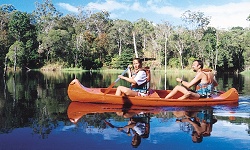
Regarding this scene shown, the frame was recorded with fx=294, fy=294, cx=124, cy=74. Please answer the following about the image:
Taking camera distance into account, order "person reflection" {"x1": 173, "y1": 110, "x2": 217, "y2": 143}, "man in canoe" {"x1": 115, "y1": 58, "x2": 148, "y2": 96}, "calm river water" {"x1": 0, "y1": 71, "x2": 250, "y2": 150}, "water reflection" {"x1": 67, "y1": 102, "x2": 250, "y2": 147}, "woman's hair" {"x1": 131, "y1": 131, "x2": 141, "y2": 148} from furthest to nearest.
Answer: "man in canoe" {"x1": 115, "y1": 58, "x2": 148, "y2": 96} → "water reflection" {"x1": 67, "y1": 102, "x2": 250, "y2": 147} → "person reflection" {"x1": 173, "y1": 110, "x2": 217, "y2": 143} → "calm river water" {"x1": 0, "y1": 71, "x2": 250, "y2": 150} → "woman's hair" {"x1": 131, "y1": 131, "x2": 141, "y2": 148}

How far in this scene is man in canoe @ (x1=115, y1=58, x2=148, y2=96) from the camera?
736 cm

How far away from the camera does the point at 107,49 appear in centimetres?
4378

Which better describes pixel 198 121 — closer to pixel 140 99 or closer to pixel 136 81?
pixel 140 99

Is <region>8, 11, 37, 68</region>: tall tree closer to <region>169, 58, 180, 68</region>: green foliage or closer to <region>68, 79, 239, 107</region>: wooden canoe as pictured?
<region>169, 58, 180, 68</region>: green foliage

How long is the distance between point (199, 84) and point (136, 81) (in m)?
1.92

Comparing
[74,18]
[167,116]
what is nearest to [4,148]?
[167,116]

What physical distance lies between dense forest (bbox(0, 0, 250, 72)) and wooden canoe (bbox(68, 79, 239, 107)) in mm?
27793

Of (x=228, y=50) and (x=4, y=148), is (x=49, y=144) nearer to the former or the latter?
(x=4, y=148)

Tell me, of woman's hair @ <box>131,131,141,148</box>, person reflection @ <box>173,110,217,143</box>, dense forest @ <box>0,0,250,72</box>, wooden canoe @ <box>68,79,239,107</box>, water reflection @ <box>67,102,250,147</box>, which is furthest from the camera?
dense forest @ <box>0,0,250,72</box>

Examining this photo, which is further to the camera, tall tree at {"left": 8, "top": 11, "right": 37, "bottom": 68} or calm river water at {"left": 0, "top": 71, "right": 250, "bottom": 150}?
tall tree at {"left": 8, "top": 11, "right": 37, "bottom": 68}

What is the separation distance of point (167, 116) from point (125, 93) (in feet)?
4.70

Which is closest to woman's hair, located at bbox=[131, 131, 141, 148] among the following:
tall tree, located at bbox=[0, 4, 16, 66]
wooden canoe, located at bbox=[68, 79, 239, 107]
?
wooden canoe, located at bbox=[68, 79, 239, 107]

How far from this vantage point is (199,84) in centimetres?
818

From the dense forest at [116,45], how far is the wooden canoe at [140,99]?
27.8 m
